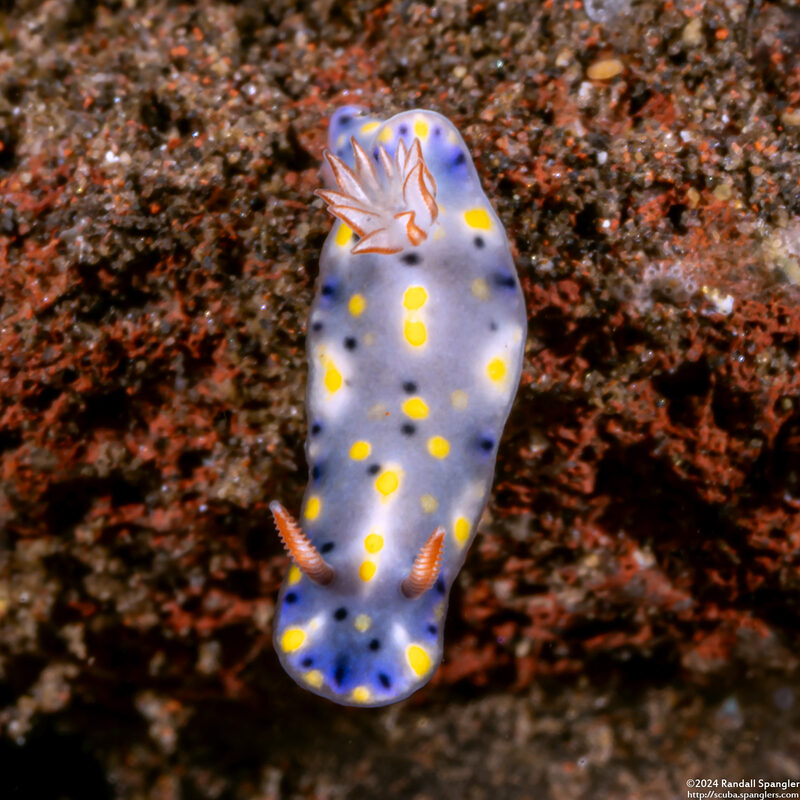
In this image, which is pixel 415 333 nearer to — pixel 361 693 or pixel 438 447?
pixel 438 447

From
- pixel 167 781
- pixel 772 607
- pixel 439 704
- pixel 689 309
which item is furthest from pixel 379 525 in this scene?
pixel 167 781

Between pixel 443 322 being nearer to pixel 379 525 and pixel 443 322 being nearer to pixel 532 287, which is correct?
pixel 532 287

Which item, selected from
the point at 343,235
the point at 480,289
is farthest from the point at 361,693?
the point at 343,235

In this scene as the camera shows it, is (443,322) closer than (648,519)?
Yes

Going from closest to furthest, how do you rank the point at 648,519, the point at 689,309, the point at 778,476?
1. the point at 689,309
2. the point at 778,476
3. the point at 648,519

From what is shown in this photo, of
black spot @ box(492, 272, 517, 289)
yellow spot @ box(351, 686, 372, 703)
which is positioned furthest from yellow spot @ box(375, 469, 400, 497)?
black spot @ box(492, 272, 517, 289)

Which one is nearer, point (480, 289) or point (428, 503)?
point (428, 503)

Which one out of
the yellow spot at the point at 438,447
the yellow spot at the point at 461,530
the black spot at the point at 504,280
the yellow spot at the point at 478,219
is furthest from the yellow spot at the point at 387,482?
the yellow spot at the point at 478,219
